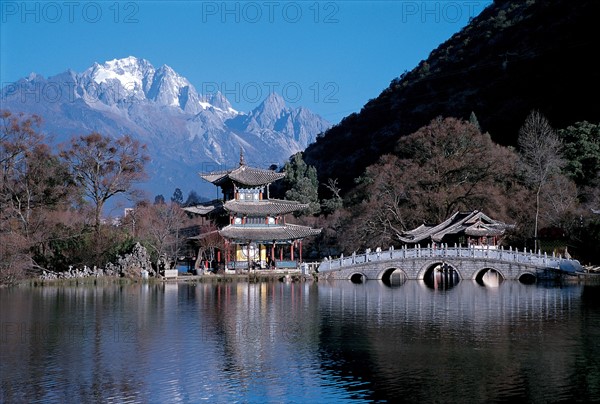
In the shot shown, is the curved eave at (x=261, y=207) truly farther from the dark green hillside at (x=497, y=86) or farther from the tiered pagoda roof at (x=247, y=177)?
the dark green hillside at (x=497, y=86)

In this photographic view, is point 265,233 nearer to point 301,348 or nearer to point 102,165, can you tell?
point 102,165

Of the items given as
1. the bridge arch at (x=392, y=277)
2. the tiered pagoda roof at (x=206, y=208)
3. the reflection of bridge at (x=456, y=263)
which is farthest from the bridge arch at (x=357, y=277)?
the tiered pagoda roof at (x=206, y=208)

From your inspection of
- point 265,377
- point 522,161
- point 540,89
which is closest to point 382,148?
point 540,89

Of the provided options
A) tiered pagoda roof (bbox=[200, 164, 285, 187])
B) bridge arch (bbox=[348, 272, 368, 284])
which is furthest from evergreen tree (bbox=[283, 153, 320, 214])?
bridge arch (bbox=[348, 272, 368, 284])

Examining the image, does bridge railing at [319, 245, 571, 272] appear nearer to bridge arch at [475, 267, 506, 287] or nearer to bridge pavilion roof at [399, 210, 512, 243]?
bridge arch at [475, 267, 506, 287]

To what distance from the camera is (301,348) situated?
23.6m

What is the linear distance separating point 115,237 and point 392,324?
30.2 meters

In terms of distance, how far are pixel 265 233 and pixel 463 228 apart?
14.9 m

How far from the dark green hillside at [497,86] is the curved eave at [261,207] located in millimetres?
38996

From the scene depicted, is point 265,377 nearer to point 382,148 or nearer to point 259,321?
point 259,321

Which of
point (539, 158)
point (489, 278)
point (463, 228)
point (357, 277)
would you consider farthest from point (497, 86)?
point (357, 277)

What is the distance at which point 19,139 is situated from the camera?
176 ft

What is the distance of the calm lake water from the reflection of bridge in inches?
311

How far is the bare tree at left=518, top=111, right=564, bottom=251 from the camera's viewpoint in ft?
196
